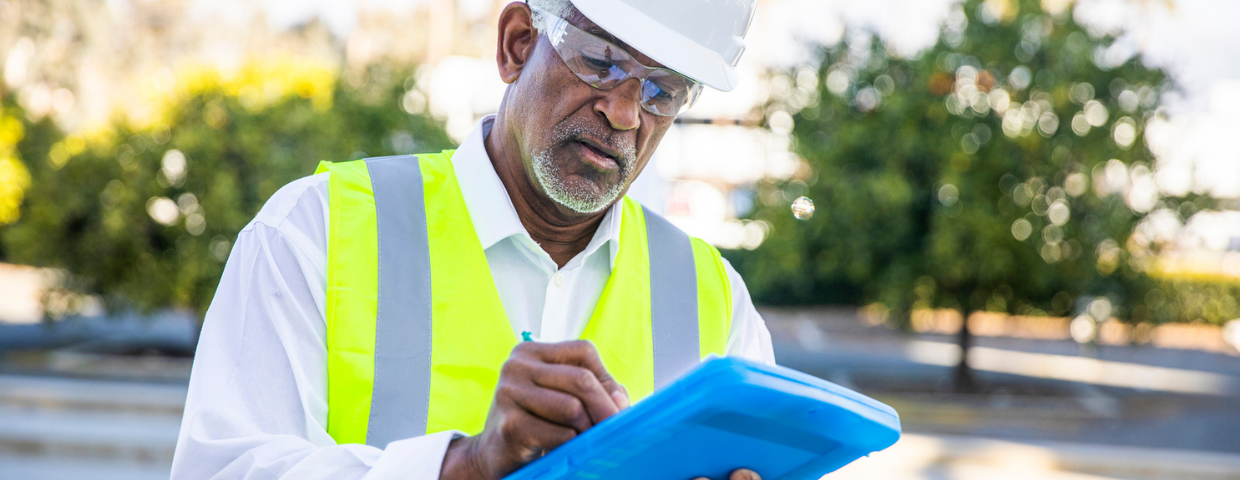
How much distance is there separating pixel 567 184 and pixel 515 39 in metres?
0.30

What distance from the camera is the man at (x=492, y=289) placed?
1.13 m

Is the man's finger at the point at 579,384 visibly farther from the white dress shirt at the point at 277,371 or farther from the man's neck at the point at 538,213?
the man's neck at the point at 538,213

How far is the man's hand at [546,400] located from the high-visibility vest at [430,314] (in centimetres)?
35

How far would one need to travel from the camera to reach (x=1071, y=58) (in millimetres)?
11172

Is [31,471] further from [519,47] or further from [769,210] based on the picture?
[769,210]

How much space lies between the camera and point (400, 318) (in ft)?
4.54

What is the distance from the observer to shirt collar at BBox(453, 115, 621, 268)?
1569 millimetres

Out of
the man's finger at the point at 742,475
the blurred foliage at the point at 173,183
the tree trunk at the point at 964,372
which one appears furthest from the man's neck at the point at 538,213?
the tree trunk at the point at 964,372

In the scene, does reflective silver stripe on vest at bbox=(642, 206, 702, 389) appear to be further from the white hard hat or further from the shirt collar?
the white hard hat

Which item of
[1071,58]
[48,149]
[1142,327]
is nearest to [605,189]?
[1071,58]

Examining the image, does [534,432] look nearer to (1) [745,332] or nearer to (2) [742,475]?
(2) [742,475]

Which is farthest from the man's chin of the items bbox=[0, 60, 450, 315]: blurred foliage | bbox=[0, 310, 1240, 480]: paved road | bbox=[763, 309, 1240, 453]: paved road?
bbox=[0, 60, 450, 315]: blurred foliage

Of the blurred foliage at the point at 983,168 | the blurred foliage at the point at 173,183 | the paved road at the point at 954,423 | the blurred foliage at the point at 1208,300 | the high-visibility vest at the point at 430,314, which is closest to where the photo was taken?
the high-visibility vest at the point at 430,314

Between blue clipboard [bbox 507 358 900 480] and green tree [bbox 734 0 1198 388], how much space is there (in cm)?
1066
